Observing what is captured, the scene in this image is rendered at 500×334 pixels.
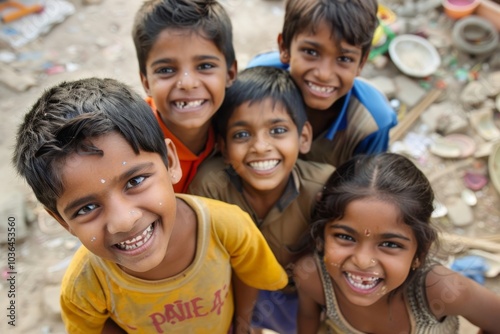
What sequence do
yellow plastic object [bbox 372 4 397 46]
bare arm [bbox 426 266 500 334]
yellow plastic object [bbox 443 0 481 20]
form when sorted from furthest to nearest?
yellow plastic object [bbox 443 0 481 20] < yellow plastic object [bbox 372 4 397 46] < bare arm [bbox 426 266 500 334]

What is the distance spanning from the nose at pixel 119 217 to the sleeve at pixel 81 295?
315 millimetres

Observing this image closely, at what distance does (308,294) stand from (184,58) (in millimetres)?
1086

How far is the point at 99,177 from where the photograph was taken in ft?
3.68

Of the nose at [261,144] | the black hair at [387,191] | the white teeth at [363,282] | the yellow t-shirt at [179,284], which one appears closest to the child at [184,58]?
the nose at [261,144]

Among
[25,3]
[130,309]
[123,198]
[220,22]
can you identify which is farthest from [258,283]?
[25,3]

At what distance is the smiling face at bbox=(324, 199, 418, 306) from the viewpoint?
5.18ft

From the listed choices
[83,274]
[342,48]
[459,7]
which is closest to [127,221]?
[83,274]

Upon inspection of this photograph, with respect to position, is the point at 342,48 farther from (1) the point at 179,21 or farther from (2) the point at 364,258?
(2) the point at 364,258

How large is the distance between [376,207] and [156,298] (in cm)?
81

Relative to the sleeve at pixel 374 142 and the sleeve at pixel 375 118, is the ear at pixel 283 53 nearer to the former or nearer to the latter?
the sleeve at pixel 375 118

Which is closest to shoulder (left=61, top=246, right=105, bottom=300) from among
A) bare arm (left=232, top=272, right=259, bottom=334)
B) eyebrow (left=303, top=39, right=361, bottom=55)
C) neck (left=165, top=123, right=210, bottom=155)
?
bare arm (left=232, top=272, right=259, bottom=334)

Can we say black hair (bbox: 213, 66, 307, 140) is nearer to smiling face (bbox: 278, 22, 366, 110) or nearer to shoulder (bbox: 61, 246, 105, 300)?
smiling face (bbox: 278, 22, 366, 110)

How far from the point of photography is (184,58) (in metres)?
1.73

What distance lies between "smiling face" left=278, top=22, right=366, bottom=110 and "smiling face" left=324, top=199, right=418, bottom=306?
0.58 meters
